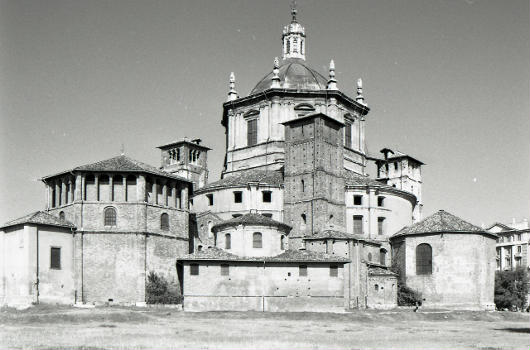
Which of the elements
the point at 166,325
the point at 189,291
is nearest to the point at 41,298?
the point at 189,291

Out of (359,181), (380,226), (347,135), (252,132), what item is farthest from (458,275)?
(252,132)

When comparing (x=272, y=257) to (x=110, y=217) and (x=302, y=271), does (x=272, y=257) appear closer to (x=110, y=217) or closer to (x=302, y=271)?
(x=302, y=271)

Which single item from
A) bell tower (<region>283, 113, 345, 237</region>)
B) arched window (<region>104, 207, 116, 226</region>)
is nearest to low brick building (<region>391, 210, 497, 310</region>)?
bell tower (<region>283, 113, 345, 237</region>)

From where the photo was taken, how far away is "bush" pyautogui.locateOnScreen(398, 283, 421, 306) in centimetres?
6091

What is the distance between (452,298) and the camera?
60.8 metres

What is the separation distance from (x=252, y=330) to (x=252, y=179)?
2737 cm

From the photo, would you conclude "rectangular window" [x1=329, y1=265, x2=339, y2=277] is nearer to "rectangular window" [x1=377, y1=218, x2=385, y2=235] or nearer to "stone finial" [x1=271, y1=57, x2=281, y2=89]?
"rectangular window" [x1=377, y1=218, x2=385, y2=235]

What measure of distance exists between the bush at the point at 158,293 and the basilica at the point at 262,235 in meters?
0.44

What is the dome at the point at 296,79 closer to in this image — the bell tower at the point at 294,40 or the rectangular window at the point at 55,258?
the bell tower at the point at 294,40

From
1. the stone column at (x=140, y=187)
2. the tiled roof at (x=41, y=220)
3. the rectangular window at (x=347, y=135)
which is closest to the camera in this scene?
the tiled roof at (x=41, y=220)

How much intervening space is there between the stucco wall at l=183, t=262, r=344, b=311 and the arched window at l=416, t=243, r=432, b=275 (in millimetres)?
10480

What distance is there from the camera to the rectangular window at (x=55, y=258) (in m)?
54.8

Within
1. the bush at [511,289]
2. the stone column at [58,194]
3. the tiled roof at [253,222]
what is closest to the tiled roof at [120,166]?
the stone column at [58,194]

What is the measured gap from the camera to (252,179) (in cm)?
6638
